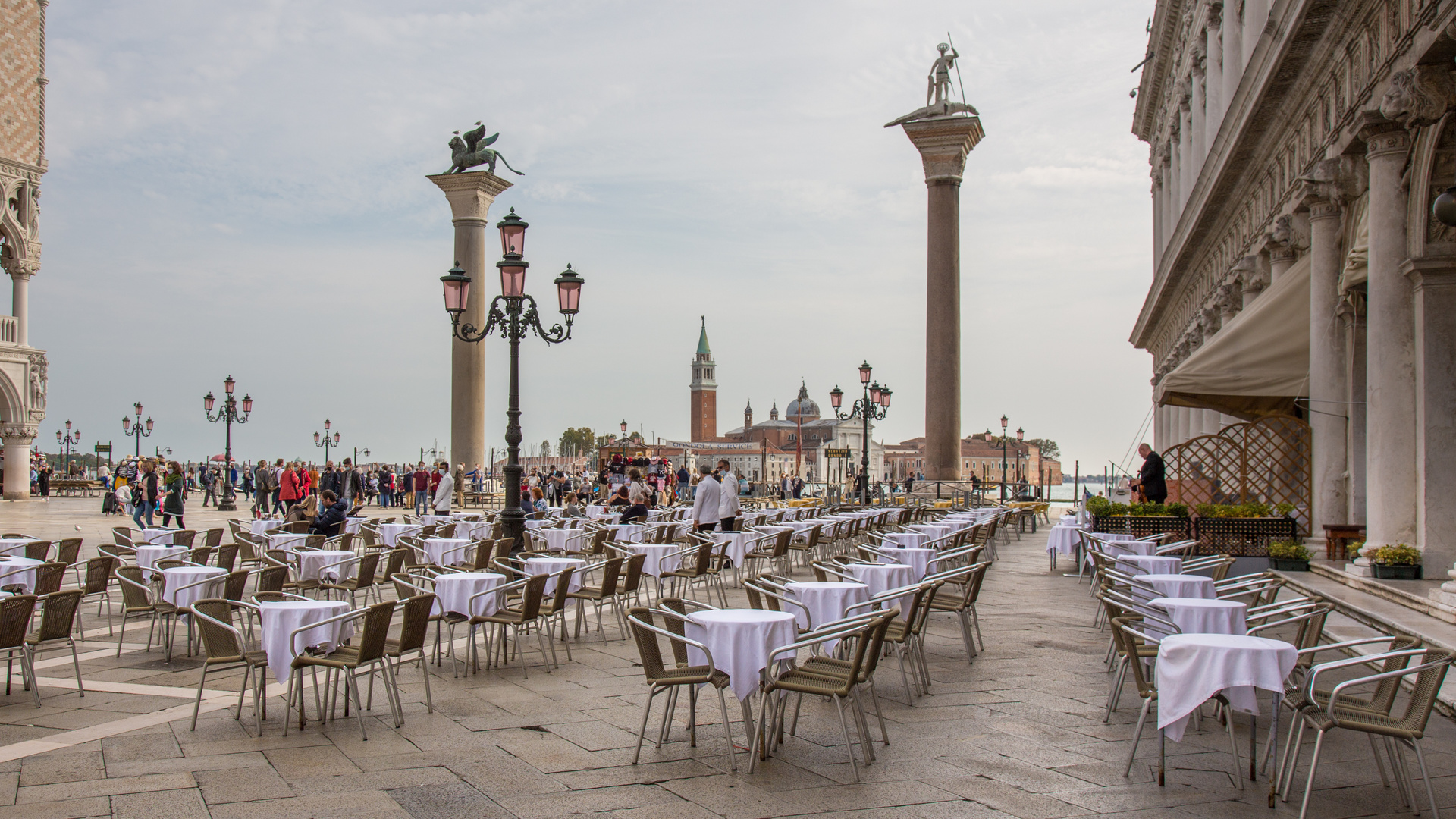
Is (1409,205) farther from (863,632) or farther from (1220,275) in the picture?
(1220,275)

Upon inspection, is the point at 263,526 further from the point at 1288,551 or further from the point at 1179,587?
the point at 1288,551

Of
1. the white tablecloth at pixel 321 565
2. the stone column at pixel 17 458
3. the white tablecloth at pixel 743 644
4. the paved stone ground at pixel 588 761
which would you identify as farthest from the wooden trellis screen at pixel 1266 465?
the stone column at pixel 17 458

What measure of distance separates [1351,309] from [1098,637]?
4513 mm

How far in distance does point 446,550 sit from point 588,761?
18.6 ft

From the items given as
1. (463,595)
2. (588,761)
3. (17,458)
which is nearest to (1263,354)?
(463,595)

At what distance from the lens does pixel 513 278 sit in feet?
38.1

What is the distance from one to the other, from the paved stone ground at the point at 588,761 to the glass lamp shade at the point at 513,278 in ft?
17.9

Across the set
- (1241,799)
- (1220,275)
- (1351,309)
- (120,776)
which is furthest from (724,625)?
(1220,275)

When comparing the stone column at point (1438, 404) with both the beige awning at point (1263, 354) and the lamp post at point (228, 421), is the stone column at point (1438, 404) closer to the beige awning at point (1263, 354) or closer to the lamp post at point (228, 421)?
the beige awning at point (1263, 354)

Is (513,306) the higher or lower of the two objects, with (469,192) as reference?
lower

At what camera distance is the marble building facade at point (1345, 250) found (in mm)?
8078

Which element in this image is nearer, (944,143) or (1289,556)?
(1289,556)

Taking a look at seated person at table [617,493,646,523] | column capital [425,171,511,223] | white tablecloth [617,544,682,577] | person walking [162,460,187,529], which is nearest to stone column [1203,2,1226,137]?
seated person at table [617,493,646,523]

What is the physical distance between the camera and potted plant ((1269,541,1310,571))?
10.4m
